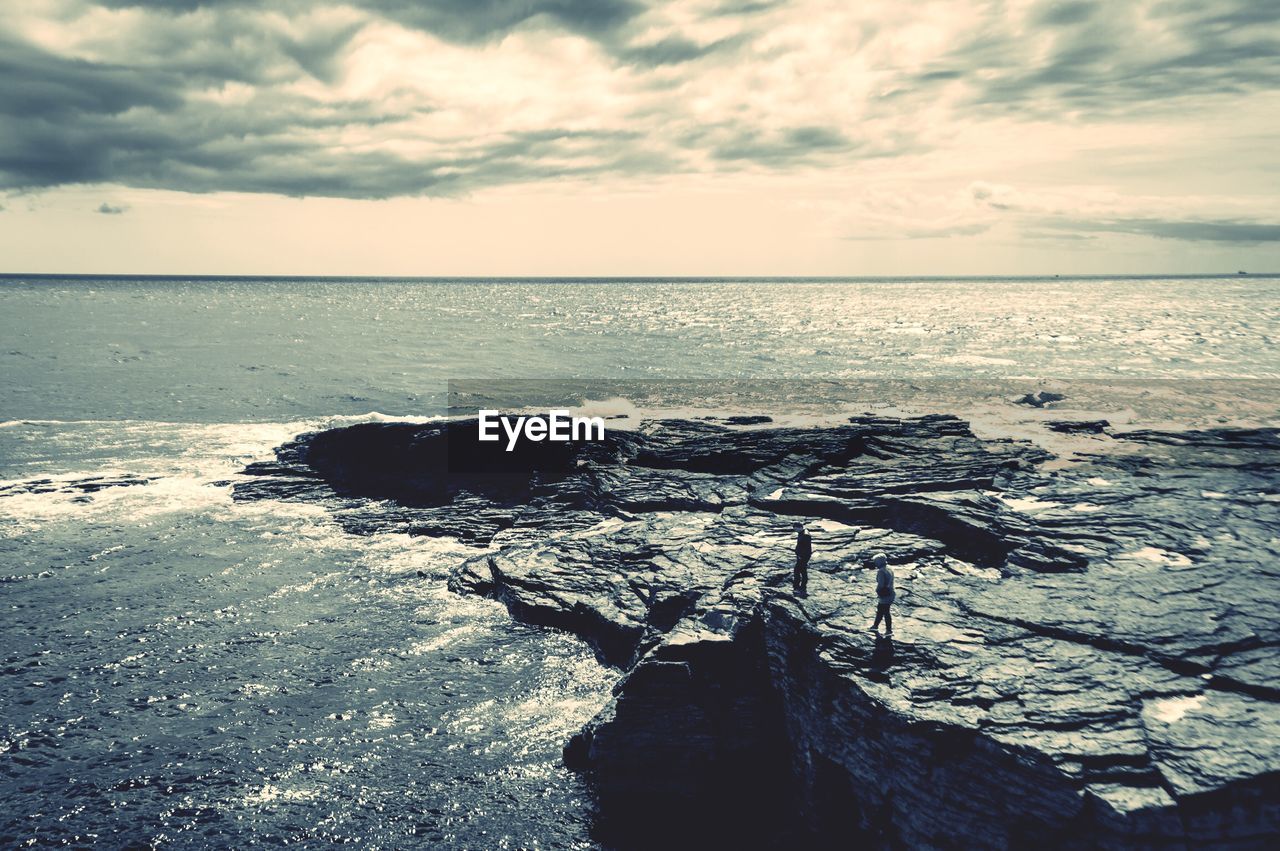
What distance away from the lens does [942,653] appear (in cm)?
1612

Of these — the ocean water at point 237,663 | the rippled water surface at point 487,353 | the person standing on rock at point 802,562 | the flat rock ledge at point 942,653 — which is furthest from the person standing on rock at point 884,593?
the rippled water surface at point 487,353

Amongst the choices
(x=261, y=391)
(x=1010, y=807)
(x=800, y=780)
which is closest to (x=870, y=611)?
(x=800, y=780)

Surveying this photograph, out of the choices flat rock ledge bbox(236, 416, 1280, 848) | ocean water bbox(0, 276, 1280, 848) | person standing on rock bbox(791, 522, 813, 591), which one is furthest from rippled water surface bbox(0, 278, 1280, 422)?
person standing on rock bbox(791, 522, 813, 591)

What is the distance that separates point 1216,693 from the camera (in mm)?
14305

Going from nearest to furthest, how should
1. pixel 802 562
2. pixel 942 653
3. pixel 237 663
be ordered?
pixel 942 653 < pixel 802 562 < pixel 237 663

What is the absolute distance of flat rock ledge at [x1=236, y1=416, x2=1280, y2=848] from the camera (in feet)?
43.0

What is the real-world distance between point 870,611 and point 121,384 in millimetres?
78106

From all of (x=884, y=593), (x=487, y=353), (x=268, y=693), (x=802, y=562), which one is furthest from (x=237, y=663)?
(x=487, y=353)

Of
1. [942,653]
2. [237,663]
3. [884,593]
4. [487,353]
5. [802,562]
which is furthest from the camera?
[487,353]

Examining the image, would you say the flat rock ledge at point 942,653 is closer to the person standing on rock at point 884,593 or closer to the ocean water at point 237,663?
the person standing on rock at point 884,593

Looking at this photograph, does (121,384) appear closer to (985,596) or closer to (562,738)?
(562,738)

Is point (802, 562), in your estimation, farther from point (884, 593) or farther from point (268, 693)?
point (268, 693)

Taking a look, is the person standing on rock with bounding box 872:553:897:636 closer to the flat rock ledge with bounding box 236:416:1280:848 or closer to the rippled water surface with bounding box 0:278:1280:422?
the flat rock ledge with bounding box 236:416:1280:848

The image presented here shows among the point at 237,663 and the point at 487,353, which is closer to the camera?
the point at 237,663
